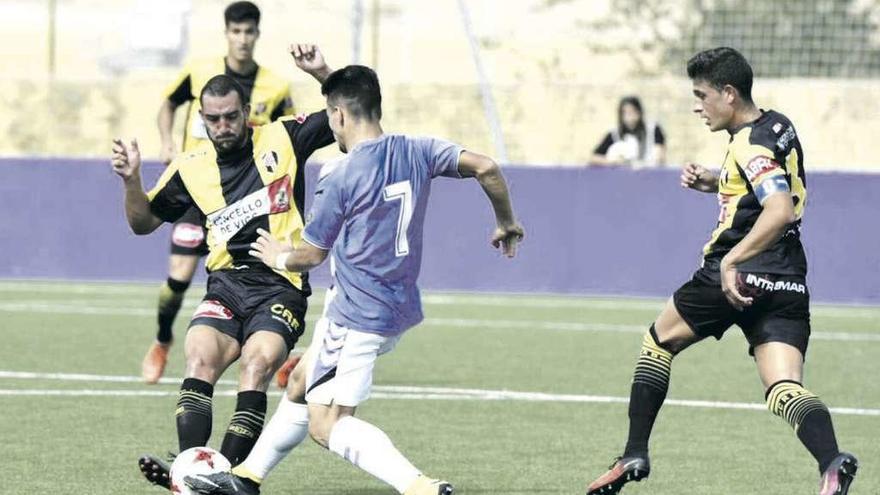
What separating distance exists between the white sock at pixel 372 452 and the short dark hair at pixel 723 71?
2134 mm

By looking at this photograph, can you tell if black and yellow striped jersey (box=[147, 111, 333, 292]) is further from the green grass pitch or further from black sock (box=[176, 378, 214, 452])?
the green grass pitch

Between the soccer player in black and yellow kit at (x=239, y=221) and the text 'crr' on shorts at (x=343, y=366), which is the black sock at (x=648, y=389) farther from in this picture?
the soccer player in black and yellow kit at (x=239, y=221)

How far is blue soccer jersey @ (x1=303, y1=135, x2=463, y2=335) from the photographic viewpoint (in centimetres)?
764

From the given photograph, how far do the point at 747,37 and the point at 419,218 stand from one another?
20.5 metres

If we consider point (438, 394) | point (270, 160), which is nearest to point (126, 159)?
point (270, 160)

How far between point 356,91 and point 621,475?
207 centimetres

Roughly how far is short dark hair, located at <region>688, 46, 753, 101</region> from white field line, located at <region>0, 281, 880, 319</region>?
36.8 ft

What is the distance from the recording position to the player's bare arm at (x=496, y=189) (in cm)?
779

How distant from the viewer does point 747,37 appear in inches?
1089

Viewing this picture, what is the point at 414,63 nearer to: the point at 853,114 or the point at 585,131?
the point at 585,131

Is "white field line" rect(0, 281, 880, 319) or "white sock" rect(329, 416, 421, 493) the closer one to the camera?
"white sock" rect(329, 416, 421, 493)

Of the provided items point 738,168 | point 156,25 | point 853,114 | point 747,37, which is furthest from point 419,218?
point 156,25

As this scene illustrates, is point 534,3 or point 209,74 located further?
point 534,3

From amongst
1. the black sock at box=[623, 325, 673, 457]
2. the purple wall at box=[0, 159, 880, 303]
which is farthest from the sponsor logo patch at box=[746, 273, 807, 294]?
the purple wall at box=[0, 159, 880, 303]
